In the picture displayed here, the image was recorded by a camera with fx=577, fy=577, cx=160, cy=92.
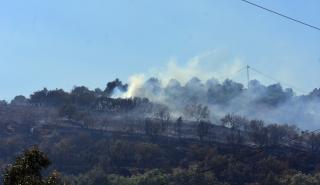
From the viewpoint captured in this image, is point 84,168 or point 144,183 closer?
point 144,183

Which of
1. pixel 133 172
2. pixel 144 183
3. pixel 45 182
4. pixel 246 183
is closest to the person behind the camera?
pixel 45 182

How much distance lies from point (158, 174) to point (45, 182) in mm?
132261

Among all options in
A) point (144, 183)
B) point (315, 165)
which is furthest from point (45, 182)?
point (315, 165)

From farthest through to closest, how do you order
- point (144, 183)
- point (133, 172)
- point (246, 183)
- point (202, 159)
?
point (202, 159) → point (133, 172) → point (246, 183) → point (144, 183)

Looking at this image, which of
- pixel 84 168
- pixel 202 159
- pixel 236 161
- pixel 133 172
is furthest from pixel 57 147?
pixel 236 161

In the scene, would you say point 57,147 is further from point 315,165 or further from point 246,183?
point 315,165

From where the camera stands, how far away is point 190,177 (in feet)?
506

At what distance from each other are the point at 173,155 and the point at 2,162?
5645 centimetres

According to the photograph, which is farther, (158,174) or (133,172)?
(133,172)

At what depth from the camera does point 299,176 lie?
151500 millimetres

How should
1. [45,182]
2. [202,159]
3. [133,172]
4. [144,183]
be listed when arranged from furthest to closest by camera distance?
1. [202,159]
2. [133,172]
3. [144,183]
4. [45,182]

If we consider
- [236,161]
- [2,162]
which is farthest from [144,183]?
[2,162]

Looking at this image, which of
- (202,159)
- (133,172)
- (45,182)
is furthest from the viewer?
(202,159)

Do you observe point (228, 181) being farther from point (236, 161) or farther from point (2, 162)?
point (2, 162)
